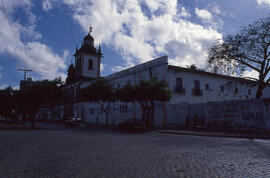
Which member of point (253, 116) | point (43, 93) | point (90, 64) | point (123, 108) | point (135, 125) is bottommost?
point (135, 125)

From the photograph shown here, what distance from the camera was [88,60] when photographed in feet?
180

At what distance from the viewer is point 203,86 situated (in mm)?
32625

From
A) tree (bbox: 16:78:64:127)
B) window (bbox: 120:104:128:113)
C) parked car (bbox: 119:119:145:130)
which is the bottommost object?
parked car (bbox: 119:119:145:130)

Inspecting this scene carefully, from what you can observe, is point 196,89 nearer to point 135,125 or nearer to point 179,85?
point 179,85

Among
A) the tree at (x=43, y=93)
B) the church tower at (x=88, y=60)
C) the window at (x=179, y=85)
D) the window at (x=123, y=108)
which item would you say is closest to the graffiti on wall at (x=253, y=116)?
the window at (x=179, y=85)

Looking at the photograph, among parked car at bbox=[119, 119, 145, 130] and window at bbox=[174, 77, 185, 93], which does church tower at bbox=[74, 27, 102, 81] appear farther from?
parked car at bbox=[119, 119, 145, 130]

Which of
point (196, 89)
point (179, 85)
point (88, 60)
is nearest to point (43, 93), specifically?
point (179, 85)

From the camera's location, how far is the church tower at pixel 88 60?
177 ft

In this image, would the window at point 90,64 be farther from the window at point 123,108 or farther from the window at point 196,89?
the window at point 196,89

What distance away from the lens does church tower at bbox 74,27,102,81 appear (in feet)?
177

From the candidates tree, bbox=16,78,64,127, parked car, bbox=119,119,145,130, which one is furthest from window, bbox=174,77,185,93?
tree, bbox=16,78,64,127

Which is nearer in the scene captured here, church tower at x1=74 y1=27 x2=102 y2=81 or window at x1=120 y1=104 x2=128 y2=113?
window at x1=120 y1=104 x2=128 y2=113

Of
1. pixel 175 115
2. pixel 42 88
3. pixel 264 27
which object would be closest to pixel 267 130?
pixel 264 27

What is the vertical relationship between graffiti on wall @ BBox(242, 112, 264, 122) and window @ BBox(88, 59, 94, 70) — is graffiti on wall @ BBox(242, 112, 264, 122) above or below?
below
